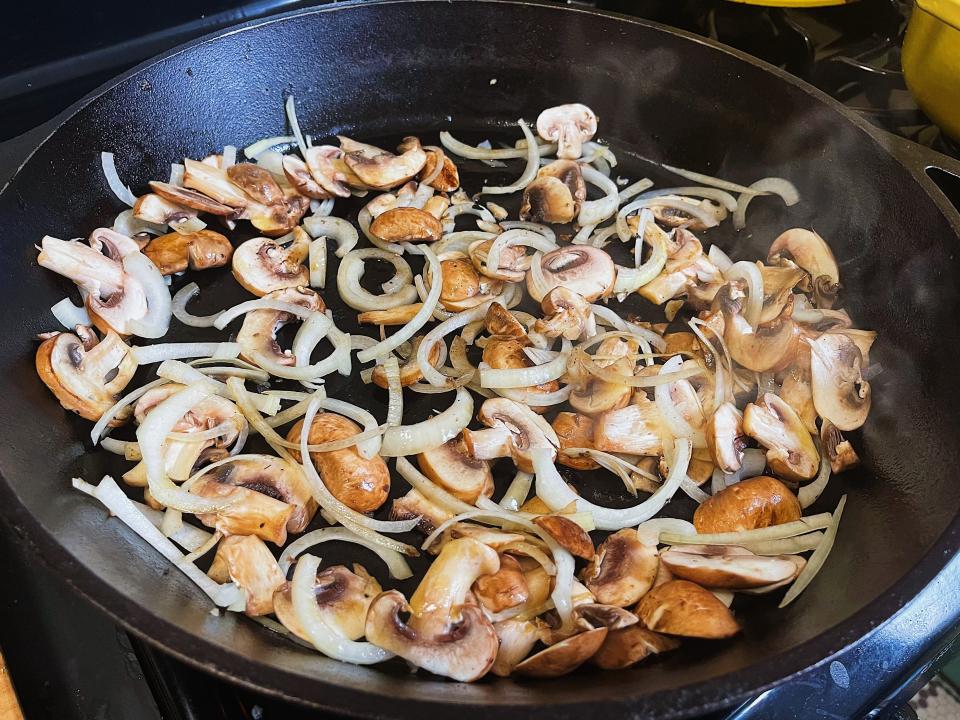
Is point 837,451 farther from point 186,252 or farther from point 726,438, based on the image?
point 186,252

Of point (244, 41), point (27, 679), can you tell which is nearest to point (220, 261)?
point (244, 41)

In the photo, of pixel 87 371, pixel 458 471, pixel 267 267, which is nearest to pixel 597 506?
pixel 458 471

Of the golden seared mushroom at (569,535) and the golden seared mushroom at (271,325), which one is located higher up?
the golden seared mushroom at (271,325)

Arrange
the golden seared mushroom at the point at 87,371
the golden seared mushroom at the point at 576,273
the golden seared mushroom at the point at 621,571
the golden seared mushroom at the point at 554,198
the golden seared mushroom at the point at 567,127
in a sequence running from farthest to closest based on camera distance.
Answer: the golden seared mushroom at the point at 567,127
the golden seared mushroom at the point at 554,198
the golden seared mushroom at the point at 576,273
the golden seared mushroom at the point at 87,371
the golden seared mushroom at the point at 621,571

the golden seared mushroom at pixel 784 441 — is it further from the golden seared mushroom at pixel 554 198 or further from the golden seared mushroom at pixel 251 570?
the golden seared mushroom at pixel 251 570

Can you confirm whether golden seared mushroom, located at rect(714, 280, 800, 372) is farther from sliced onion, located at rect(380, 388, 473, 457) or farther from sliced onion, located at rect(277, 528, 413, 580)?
sliced onion, located at rect(277, 528, 413, 580)

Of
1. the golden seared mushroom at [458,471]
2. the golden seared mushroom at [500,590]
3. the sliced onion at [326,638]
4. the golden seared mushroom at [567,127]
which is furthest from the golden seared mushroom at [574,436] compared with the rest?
the golden seared mushroom at [567,127]

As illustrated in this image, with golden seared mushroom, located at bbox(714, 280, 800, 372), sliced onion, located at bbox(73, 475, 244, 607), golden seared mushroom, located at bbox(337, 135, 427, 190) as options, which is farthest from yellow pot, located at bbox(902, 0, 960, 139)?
sliced onion, located at bbox(73, 475, 244, 607)
